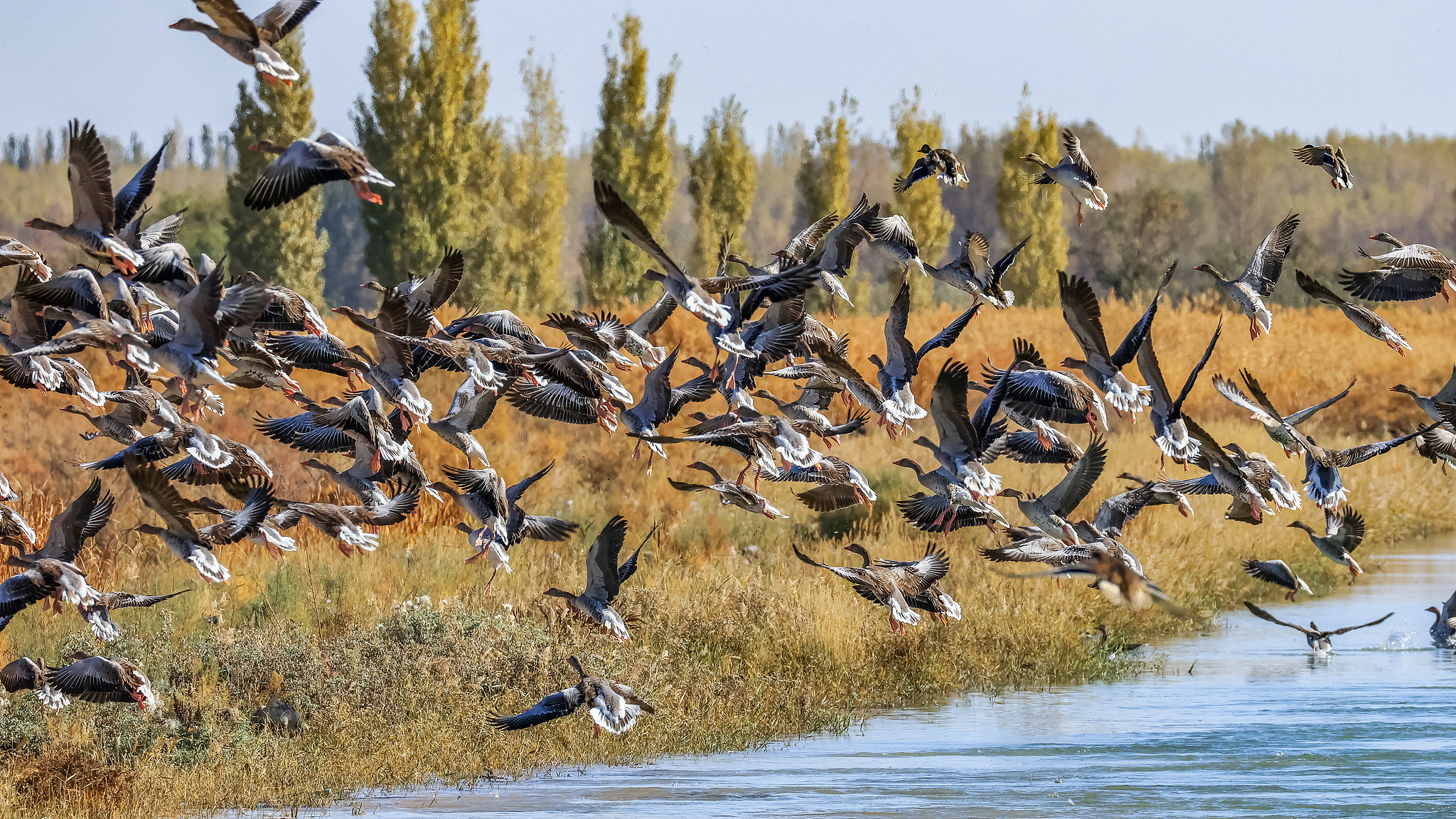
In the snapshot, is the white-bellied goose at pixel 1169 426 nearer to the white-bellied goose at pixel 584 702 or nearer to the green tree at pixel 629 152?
the white-bellied goose at pixel 584 702

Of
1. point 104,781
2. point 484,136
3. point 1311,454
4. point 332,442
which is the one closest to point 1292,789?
point 1311,454

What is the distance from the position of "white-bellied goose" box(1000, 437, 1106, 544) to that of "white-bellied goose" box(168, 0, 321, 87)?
517cm

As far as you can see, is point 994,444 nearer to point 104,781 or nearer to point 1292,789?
point 1292,789

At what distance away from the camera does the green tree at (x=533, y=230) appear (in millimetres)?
56969

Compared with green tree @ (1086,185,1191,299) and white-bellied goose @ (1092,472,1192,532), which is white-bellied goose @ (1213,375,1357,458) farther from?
green tree @ (1086,185,1191,299)

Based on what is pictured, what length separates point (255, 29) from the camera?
8.83 metres

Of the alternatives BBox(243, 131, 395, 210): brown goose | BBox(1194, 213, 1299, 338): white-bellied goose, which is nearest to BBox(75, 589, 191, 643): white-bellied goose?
BBox(243, 131, 395, 210): brown goose

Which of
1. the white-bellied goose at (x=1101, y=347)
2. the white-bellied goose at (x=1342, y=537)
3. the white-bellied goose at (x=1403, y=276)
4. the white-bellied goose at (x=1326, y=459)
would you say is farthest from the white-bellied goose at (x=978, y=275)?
the white-bellied goose at (x=1342, y=537)

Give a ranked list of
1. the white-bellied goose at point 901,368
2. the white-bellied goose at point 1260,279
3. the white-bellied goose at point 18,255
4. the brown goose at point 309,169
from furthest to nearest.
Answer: the white-bellied goose at point 1260,279
the white-bellied goose at point 901,368
the white-bellied goose at point 18,255
the brown goose at point 309,169

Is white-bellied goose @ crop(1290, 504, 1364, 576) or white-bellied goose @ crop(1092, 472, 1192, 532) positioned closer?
white-bellied goose @ crop(1092, 472, 1192, 532)

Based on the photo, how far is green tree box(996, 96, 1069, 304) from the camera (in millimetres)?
61094

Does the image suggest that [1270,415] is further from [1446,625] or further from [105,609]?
[1446,625]

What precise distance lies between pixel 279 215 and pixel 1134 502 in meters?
43.2

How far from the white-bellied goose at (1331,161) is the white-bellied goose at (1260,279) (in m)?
0.35
